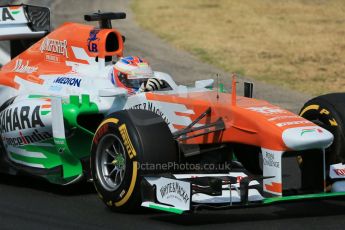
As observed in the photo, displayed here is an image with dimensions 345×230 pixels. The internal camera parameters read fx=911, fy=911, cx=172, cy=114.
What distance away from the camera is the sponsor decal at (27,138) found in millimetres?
9569

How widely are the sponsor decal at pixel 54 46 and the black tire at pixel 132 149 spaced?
7.48 feet

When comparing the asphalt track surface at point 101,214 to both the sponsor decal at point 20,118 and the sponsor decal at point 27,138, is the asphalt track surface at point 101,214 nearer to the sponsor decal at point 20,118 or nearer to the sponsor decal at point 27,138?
the sponsor decal at point 27,138

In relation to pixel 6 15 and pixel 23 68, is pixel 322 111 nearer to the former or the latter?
pixel 23 68

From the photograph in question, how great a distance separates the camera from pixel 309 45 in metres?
21.0

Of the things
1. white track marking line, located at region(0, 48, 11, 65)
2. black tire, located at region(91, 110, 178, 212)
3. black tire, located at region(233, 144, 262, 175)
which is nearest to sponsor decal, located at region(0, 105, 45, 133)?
black tire, located at region(91, 110, 178, 212)

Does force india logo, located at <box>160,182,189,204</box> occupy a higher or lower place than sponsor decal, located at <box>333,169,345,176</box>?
higher

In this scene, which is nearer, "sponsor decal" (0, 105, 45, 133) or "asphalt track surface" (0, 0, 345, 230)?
"asphalt track surface" (0, 0, 345, 230)

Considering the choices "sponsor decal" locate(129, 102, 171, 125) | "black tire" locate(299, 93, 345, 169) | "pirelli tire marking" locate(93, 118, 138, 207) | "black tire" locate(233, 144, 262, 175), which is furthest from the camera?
"sponsor decal" locate(129, 102, 171, 125)

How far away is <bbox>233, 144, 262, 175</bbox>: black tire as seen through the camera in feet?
28.6

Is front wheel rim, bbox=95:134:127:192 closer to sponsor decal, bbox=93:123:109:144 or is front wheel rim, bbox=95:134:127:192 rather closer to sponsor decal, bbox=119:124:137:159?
sponsor decal, bbox=93:123:109:144

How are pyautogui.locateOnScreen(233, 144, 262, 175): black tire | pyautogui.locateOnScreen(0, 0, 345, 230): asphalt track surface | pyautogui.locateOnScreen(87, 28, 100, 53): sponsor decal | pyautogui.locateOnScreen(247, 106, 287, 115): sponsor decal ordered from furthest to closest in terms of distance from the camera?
pyautogui.locateOnScreen(87, 28, 100, 53): sponsor decal
pyautogui.locateOnScreen(233, 144, 262, 175): black tire
pyautogui.locateOnScreen(247, 106, 287, 115): sponsor decal
pyautogui.locateOnScreen(0, 0, 345, 230): asphalt track surface

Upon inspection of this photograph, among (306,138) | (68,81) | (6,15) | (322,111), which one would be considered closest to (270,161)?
(306,138)

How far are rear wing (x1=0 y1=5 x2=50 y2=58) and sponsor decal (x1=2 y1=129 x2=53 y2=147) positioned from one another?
5.91 ft

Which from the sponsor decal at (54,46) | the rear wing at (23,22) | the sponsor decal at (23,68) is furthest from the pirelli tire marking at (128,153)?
the rear wing at (23,22)
